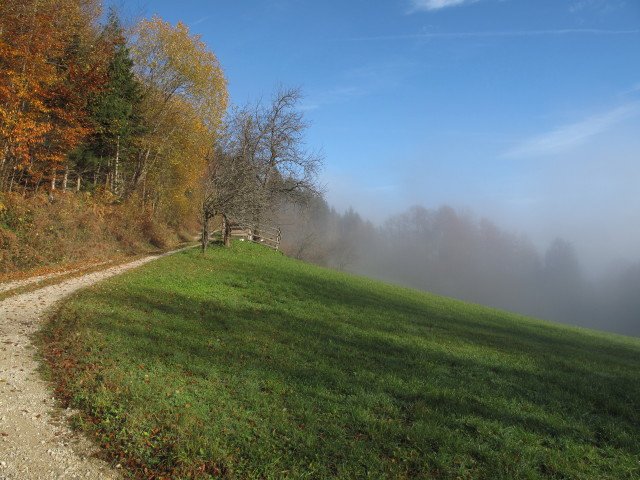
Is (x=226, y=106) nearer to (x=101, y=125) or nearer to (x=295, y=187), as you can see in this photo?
(x=295, y=187)

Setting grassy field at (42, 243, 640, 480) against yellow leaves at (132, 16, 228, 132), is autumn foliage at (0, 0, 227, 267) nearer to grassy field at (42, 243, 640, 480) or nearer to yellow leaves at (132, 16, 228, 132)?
yellow leaves at (132, 16, 228, 132)

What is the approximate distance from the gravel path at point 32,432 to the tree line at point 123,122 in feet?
39.9

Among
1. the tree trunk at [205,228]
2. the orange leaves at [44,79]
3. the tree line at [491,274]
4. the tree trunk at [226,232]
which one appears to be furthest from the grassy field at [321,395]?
the tree line at [491,274]

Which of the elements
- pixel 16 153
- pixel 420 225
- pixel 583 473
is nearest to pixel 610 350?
pixel 583 473

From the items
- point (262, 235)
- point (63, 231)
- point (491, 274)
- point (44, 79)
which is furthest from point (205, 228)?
point (491, 274)

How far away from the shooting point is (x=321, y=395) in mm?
6105

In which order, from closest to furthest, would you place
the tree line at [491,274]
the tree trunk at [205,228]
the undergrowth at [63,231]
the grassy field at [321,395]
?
the grassy field at [321,395] → the undergrowth at [63,231] → the tree trunk at [205,228] → the tree line at [491,274]

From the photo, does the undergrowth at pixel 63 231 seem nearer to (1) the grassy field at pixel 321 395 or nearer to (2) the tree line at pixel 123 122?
(2) the tree line at pixel 123 122

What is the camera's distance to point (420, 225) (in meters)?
112

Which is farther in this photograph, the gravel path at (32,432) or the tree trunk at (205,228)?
the tree trunk at (205,228)

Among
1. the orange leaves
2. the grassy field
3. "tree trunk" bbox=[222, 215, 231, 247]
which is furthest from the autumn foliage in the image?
the grassy field

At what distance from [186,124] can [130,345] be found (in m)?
24.4

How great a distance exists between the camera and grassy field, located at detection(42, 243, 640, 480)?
14.6 ft

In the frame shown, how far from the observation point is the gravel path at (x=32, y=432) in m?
3.96
